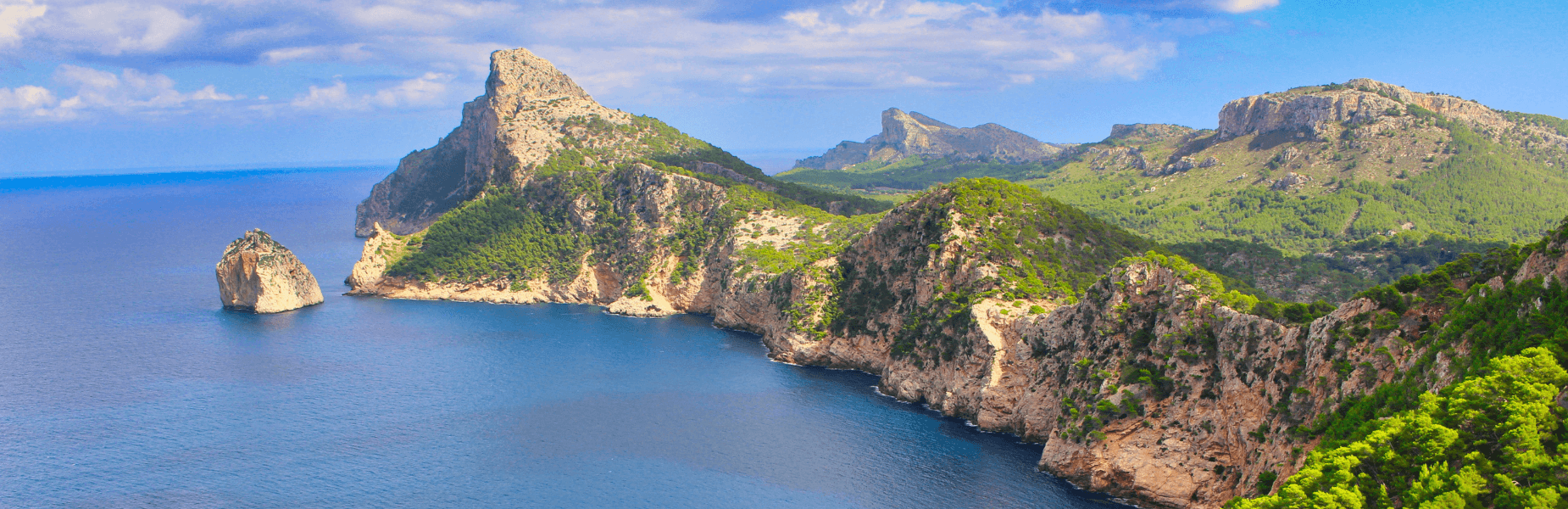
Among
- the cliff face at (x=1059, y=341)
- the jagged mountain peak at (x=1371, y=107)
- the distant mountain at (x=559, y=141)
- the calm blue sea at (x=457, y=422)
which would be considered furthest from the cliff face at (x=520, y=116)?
the jagged mountain peak at (x=1371, y=107)

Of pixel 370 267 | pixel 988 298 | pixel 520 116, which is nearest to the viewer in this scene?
pixel 988 298

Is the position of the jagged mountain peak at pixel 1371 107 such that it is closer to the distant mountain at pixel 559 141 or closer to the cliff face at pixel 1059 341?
the distant mountain at pixel 559 141

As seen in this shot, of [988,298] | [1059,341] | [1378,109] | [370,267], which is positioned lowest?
[370,267]

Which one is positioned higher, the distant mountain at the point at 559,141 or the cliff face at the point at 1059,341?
the distant mountain at the point at 559,141

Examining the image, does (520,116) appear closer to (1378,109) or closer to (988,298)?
(988,298)

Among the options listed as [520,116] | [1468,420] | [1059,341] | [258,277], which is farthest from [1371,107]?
[258,277]

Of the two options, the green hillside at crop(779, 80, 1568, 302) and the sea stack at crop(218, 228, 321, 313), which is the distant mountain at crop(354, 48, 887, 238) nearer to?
the sea stack at crop(218, 228, 321, 313)

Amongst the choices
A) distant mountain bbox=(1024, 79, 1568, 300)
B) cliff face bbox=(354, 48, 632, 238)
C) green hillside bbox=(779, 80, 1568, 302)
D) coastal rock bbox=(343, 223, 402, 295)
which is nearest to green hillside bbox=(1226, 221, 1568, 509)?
green hillside bbox=(779, 80, 1568, 302)
